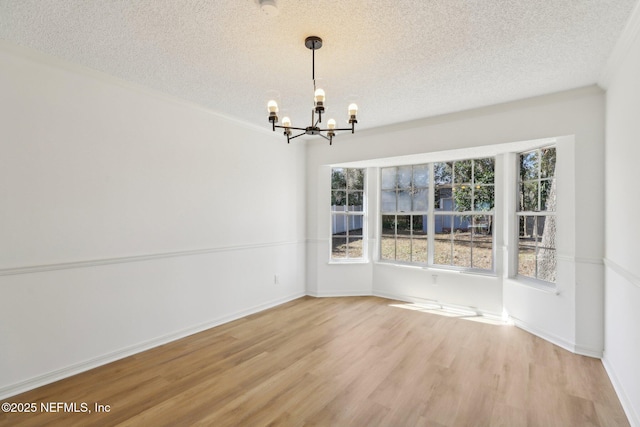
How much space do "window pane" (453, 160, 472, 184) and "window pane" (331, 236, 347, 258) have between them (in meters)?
2.08

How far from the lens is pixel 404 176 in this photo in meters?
5.20

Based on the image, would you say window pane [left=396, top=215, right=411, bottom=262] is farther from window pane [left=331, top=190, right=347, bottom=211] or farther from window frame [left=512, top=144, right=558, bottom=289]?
window frame [left=512, top=144, right=558, bottom=289]

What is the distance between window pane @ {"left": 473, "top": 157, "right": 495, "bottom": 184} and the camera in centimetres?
435

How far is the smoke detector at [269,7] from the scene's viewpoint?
1.83 metres

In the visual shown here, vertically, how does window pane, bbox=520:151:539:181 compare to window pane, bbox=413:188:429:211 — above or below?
above

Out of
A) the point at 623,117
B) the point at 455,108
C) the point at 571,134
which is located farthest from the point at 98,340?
the point at 571,134

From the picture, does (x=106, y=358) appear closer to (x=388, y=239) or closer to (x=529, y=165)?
(x=388, y=239)

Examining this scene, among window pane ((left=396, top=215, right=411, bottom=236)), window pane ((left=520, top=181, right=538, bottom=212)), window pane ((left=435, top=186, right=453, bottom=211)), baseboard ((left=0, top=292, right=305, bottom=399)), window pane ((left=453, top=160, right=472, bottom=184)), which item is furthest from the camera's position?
window pane ((left=396, top=215, right=411, bottom=236))

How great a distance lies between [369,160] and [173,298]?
3294 mm

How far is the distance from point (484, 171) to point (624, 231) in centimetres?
219

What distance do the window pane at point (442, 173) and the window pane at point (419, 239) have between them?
62 centimetres

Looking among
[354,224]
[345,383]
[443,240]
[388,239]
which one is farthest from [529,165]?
[345,383]

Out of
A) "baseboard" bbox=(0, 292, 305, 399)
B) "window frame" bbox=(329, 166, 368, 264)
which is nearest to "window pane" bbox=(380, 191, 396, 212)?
"window frame" bbox=(329, 166, 368, 264)

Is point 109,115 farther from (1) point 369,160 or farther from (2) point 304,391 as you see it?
(1) point 369,160
